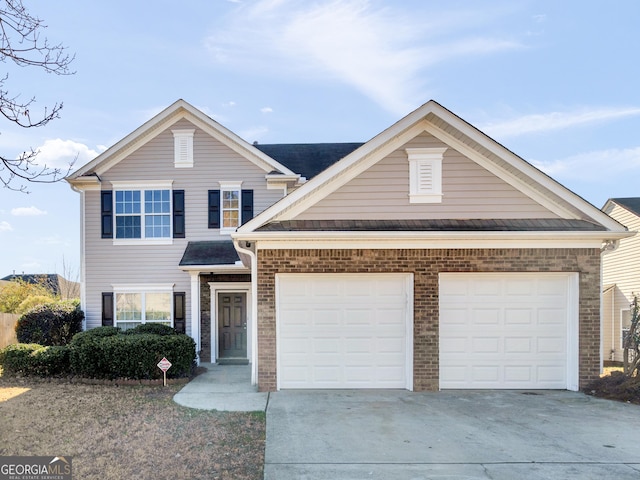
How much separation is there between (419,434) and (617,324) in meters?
14.3

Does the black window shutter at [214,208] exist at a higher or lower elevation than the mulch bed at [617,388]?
higher

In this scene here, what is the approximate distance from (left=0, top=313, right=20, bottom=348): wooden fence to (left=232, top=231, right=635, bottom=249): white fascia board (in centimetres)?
969

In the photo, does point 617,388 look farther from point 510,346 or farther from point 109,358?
point 109,358

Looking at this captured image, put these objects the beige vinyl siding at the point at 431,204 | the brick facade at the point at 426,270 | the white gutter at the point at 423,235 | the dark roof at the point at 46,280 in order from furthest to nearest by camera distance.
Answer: the dark roof at the point at 46,280, the beige vinyl siding at the point at 431,204, the brick facade at the point at 426,270, the white gutter at the point at 423,235

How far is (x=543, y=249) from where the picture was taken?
29.6ft

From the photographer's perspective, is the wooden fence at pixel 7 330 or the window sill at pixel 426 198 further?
the wooden fence at pixel 7 330

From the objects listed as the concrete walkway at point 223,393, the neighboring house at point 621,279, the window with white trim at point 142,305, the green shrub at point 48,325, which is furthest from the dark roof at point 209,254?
the neighboring house at point 621,279

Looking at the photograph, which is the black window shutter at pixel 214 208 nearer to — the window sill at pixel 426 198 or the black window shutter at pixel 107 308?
the black window shutter at pixel 107 308

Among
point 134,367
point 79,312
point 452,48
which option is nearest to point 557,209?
point 452,48

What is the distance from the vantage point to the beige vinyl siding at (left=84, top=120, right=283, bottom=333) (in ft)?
44.8

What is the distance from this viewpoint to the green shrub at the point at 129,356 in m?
10.4

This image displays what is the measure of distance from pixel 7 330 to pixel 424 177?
43.8ft

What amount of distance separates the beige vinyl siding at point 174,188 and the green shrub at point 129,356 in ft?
9.98

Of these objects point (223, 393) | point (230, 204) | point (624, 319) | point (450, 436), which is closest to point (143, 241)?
point (230, 204)
